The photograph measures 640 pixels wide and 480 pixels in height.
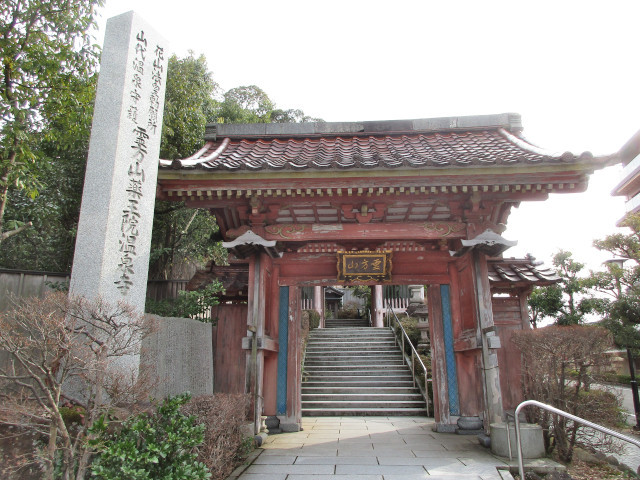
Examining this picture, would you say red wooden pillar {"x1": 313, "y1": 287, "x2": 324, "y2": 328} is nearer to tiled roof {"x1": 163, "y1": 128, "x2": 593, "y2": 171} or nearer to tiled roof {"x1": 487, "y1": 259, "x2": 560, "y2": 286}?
tiled roof {"x1": 487, "y1": 259, "x2": 560, "y2": 286}

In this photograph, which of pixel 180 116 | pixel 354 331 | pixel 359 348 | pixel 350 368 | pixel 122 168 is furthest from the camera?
pixel 354 331

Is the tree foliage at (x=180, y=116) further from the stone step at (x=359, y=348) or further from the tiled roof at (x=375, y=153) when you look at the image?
the stone step at (x=359, y=348)

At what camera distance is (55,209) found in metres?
10.1

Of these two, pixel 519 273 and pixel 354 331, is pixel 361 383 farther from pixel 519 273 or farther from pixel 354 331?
pixel 519 273

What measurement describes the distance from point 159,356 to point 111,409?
2.05 meters

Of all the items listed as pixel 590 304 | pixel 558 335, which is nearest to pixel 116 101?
pixel 558 335

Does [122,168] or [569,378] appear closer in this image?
[122,168]

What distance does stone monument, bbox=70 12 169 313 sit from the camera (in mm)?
4992

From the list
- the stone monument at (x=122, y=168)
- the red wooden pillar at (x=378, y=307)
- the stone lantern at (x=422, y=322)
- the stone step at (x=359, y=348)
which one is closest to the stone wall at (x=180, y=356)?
the stone monument at (x=122, y=168)

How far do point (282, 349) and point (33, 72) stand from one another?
23.7 feet

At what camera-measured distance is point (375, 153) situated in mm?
7848

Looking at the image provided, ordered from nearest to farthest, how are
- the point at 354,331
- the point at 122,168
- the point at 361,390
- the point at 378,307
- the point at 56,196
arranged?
1. the point at 122,168
2. the point at 56,196
3. the point at 361,390
4. the point at 354,331
5. the point at 378,307

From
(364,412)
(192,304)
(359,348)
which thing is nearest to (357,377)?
(364,412)

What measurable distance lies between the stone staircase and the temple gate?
3254 millimetres
